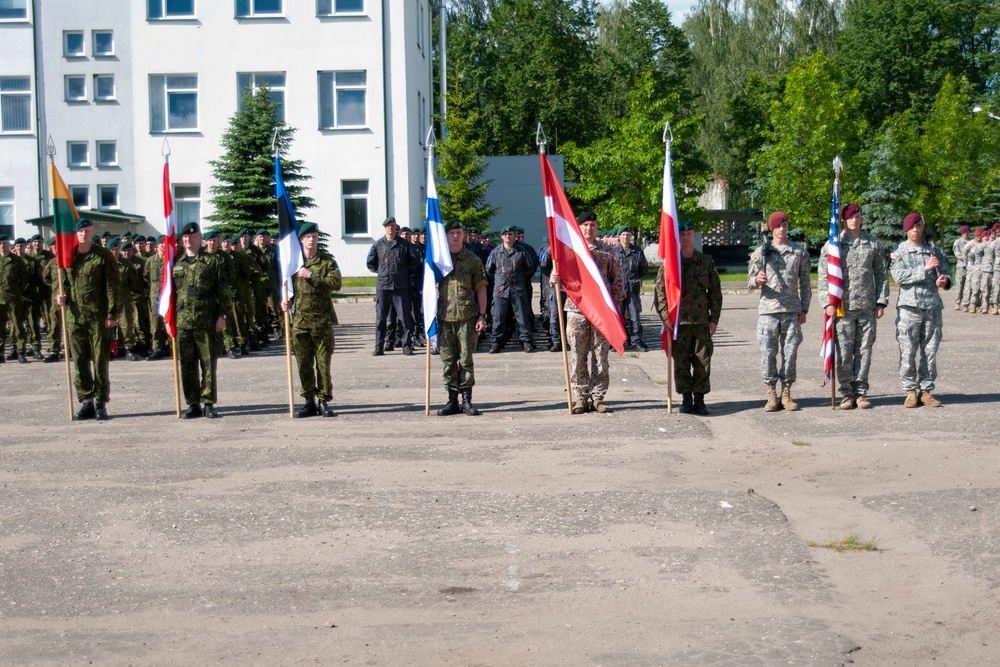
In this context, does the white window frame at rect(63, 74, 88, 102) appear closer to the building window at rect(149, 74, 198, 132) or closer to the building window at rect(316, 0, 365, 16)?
the building window at rect(149, 74, 198, 132)

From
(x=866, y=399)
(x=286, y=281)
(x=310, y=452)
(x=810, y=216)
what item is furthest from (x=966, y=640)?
(x=810, y=216)

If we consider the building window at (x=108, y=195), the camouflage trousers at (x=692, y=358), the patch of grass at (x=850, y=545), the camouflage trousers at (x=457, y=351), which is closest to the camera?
the patch of grass at (x=850, y=545)

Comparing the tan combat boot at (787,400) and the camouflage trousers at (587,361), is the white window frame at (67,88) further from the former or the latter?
the tan combat boot at (787,400)

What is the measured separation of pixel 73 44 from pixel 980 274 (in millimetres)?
30152

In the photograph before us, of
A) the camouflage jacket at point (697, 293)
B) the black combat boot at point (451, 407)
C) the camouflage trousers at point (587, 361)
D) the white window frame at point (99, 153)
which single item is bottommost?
the black combat boot at point (451, 407)

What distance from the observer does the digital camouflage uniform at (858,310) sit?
12477 millimetres

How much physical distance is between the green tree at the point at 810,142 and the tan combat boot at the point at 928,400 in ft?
126

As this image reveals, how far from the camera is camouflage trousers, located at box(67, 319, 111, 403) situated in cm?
1272

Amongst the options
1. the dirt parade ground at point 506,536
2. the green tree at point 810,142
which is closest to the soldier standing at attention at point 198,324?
the dirt parade ground at point 506,536

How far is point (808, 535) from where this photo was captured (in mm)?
7512

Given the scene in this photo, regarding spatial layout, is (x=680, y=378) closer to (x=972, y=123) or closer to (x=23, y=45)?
(x=23, y=45)

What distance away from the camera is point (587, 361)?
1271 cm

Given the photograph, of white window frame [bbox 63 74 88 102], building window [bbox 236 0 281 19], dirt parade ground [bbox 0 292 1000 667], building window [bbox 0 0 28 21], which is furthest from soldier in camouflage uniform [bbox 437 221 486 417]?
building window [bbox 0 0 28 21]

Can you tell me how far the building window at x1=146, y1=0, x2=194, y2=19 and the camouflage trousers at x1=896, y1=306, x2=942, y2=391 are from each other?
33267 mm
